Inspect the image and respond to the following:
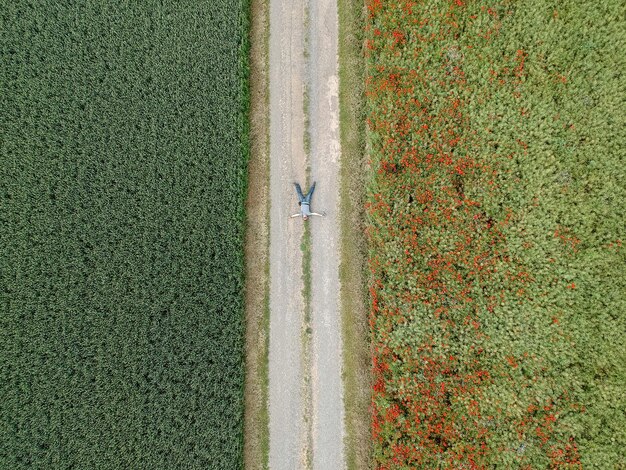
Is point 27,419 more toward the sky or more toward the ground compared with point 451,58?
more toward the ground

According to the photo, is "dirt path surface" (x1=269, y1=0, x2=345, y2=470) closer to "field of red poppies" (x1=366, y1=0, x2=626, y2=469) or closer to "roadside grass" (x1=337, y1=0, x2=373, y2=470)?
"roadside grass" (x1=337, y1=0, x2=373, y2=470)

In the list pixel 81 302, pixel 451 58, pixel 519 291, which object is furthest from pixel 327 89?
pixel 81 302

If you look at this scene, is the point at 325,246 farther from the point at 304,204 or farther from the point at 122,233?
the point at 122,233

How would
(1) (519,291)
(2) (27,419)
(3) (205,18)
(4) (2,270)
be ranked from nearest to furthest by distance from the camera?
(1) (519,291) < (2) (27,419) < (4) (2,270) < (3) (205,18)

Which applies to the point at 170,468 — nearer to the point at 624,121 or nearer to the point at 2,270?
the point at 2,270

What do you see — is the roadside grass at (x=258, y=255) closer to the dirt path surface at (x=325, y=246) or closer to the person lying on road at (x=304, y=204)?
the person lying on road at (x=304, y=204)

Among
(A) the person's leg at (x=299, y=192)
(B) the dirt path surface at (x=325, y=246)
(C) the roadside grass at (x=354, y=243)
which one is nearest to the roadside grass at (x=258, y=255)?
(A) the person's leg at (x=299, y=192)

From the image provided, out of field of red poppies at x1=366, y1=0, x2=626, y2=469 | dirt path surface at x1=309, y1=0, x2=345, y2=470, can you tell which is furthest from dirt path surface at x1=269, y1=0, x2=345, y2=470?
field of red poppies at x1=366, y1=0, x2=626, y2=469
